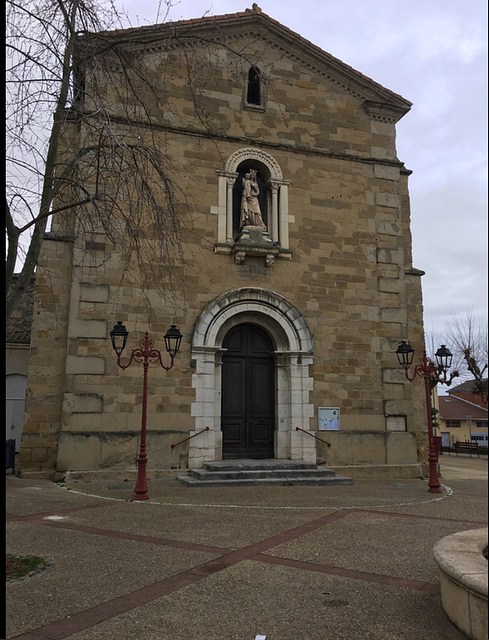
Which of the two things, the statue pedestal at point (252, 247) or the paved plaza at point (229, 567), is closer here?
the paved plaza at point (229, 567)

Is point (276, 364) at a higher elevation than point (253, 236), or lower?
lower

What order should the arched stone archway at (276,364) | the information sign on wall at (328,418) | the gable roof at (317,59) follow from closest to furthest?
the arched stone archway at (276,364) < the information sign on wall at (328,418) < the gable roof at (317,59)

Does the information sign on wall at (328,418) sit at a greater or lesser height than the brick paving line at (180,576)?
greater

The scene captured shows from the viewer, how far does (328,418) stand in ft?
41.4

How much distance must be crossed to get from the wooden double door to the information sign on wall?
116 cm

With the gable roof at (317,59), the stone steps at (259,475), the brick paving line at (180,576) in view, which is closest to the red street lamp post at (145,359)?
the stone steps at (259,475)

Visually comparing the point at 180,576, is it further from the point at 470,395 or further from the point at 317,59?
the point at 470,395

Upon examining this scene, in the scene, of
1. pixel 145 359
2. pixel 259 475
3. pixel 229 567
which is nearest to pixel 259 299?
pixel 145 359

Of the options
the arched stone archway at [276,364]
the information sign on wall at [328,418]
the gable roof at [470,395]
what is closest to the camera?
the gable roof at [470,395]

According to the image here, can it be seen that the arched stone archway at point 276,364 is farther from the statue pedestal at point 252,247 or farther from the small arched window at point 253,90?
the small arched window at point 253,90

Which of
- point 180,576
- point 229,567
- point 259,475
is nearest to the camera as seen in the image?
point 180,576

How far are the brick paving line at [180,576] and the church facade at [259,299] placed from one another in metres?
4.38

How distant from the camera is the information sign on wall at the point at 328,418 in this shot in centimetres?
1258

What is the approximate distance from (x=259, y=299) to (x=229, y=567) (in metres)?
8.20
